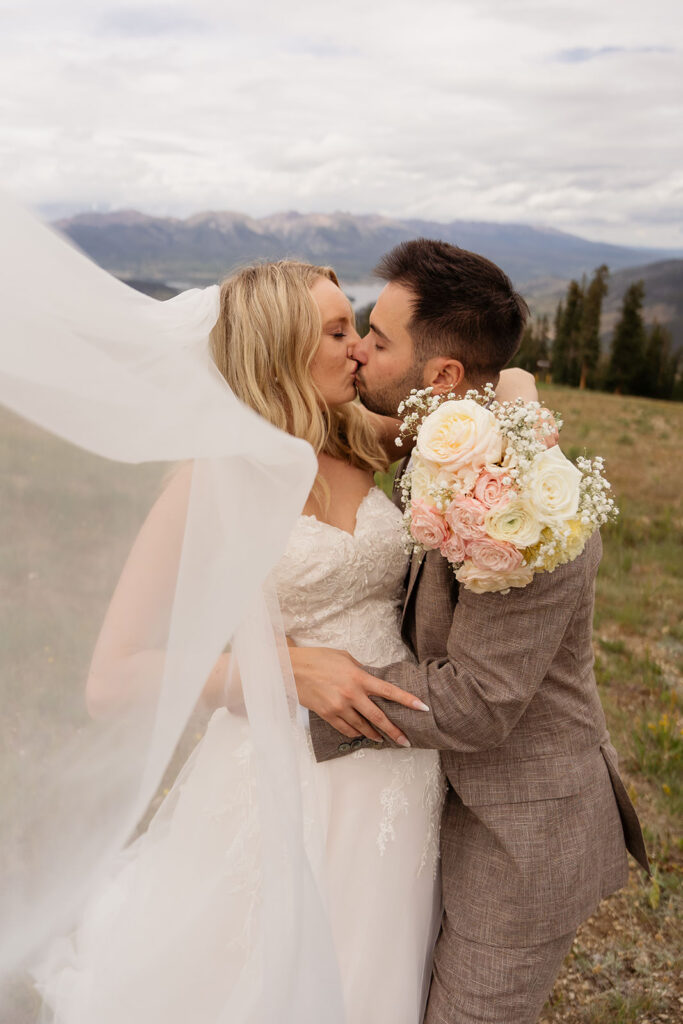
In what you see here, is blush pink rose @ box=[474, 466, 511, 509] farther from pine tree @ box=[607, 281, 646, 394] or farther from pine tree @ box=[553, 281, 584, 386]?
pine tree @ box=[553, 281, 584, 386]

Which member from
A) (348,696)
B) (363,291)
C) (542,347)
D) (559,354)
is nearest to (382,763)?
(348,696)

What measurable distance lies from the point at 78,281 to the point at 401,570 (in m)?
1.60

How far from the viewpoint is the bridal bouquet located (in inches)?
80.6

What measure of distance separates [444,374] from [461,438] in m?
1.02

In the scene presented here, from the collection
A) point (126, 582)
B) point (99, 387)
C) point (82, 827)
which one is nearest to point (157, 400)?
point (99, 387)

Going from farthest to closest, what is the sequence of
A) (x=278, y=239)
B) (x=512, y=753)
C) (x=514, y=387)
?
(x=278, y=239) < (x=514, y=387) < (x=512, y=753)

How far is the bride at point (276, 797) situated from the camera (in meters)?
2.10

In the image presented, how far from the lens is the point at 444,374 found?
3066 millimetres

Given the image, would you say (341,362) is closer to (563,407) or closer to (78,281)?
(78,281)

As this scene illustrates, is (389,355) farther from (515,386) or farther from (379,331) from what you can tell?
(515,386)

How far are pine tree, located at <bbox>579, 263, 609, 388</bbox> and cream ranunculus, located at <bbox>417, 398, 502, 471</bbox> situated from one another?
50.1 metres

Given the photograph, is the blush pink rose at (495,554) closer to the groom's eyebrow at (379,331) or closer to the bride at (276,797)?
the bride at (276,797)

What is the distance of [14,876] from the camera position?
2.06m

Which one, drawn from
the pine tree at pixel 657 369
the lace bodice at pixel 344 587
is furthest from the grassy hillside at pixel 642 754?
the pine tree at pixel 657 369
